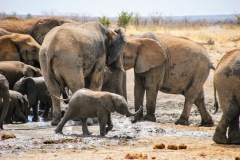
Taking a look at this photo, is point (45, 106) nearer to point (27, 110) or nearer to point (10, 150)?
point (27, 110)

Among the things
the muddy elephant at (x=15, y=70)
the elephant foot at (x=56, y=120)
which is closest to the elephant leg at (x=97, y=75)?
the elephant foot at (x=56, y=120)

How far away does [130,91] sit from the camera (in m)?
24.5

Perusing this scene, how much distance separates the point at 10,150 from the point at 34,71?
732cm

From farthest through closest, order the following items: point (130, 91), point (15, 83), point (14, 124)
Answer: point (130, 91)
point (15, 83)
point (14, 124)

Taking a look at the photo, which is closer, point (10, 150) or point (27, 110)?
point (10, 150)

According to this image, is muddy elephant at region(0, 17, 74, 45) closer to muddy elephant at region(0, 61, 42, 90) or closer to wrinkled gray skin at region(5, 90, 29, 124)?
muddy elephant at region(0, 61, 42, 90)

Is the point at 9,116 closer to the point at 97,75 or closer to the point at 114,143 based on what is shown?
the point at 97,75

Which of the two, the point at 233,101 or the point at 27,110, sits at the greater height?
the point at 233,101

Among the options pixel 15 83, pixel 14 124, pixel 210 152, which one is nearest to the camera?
pixel 210 152

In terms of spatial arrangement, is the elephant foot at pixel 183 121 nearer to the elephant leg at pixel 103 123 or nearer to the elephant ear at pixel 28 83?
the elephant ear at pixel 28 83

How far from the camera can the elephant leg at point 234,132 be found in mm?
14125

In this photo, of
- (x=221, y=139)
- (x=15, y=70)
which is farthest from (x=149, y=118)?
(x=221, y=139)

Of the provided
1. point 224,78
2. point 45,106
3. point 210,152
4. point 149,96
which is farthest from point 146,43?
point 210,152

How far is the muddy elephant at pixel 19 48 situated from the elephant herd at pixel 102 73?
0.08ft
